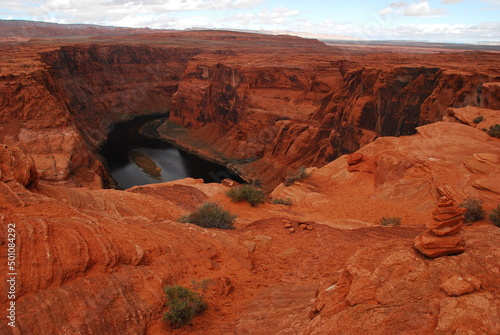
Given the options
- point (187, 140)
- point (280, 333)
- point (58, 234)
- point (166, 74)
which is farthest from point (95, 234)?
point (166, 74)

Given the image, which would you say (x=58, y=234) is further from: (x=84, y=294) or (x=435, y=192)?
(x=435, y=192)

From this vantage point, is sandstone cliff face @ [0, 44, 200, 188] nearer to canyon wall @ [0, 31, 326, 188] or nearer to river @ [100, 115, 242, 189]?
canyon wall @ [0, 31, 326, 188]

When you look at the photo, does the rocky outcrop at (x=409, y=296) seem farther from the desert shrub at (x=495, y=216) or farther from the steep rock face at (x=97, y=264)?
the desert shrub at (x=495, y=216)

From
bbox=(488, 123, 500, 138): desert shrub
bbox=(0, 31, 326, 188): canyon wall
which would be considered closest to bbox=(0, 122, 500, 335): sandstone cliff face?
bbox=(488, 123, 500, 138): desert shrub

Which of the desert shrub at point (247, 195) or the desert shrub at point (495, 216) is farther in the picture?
the desert shrub at point (247, 195)

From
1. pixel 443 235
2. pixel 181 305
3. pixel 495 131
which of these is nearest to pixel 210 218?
pixel 181 305

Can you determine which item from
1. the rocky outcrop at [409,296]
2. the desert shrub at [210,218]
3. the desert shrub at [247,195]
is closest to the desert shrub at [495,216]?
the rocky outcrop at [409,296]

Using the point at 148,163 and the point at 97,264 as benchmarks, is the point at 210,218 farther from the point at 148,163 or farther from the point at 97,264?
the point at 148,163
